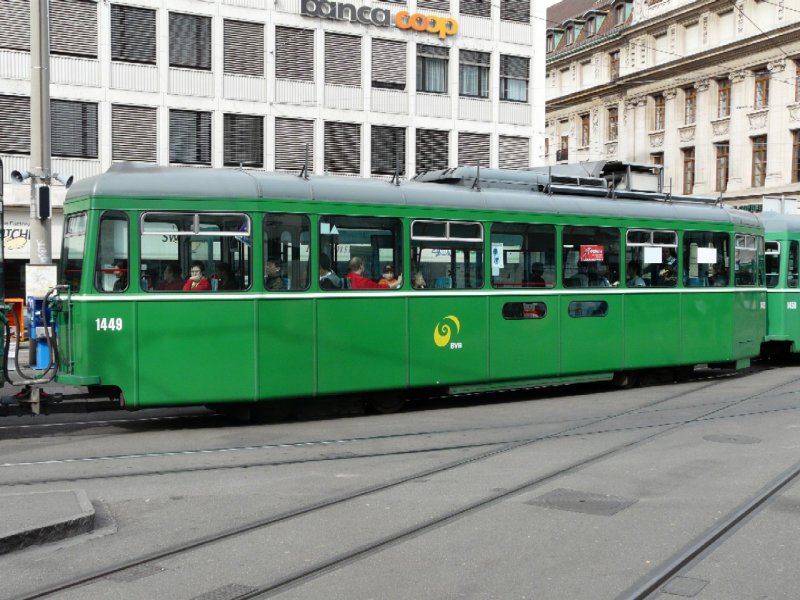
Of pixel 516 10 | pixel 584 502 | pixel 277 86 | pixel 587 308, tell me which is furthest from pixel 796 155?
pixel 584 502

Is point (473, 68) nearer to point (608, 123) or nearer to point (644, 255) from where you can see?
point (644, 255)

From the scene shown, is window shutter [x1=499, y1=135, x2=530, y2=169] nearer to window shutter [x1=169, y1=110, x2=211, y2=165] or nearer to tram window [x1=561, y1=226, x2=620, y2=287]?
window shutter [x1=169, y1=110, x2=211, y2=165]

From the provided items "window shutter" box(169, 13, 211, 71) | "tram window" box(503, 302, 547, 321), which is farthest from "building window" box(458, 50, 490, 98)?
"tram window" box(503, 302, 547, 321)

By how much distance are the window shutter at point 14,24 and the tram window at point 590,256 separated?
19.0m

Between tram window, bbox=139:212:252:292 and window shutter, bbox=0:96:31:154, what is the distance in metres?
18.8

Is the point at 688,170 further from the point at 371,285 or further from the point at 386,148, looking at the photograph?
the point at 371,285

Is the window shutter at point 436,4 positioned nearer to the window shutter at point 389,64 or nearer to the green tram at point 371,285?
the window shutter at point 389,64

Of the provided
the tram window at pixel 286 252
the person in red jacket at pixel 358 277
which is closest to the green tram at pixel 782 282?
the person in red jacket at pixel 358 277

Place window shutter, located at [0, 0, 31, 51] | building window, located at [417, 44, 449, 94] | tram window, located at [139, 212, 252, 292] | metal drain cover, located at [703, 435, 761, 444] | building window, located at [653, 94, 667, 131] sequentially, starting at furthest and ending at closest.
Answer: building window, located at [653, 94, 667, 131] < building window, located at [417, 44, 449, 94] < window shutter, located at [0, 0, 31, 51] < tram window, located at [139, 212, 252, 292] < metal drain cover, located at [703, 435, 761, 444]

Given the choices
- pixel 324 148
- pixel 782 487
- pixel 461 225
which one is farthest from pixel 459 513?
pixel 324 148

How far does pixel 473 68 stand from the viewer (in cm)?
3425

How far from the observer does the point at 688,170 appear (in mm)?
53812

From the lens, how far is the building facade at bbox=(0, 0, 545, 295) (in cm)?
2766

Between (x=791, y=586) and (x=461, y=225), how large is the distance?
7.64 meters
